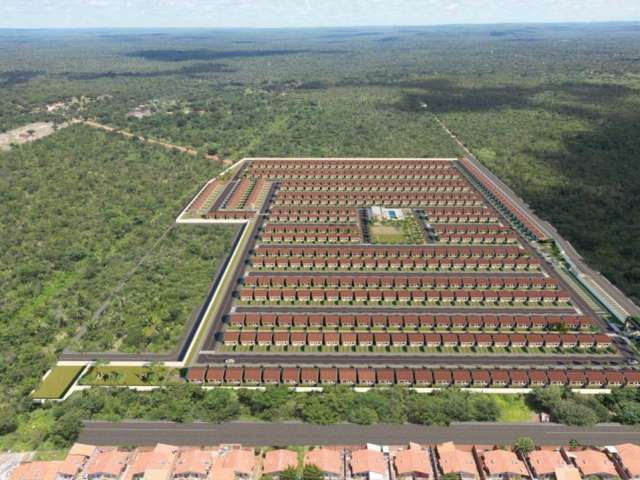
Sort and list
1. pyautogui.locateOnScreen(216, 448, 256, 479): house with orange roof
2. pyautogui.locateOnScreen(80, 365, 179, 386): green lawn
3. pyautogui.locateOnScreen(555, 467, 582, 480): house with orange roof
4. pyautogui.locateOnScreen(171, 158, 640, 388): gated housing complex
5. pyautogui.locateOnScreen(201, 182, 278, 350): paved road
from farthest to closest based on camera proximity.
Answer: pyautogui.locateOnScreen(201, 182, 278, 350): paved road → pyautogui.locateOnScreen(171, 158, 640, 388): gated housing complex → pyautogui.locateOnScreen(80, 365, 179, 386): green lawn → pyautogui.locateOnScreen(216, 448, 256, 479): house with orange roof → pyautogui.locateOnScreen(555, 467, 582, 480): house with orange roof

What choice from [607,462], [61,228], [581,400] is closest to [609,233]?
[581,400]

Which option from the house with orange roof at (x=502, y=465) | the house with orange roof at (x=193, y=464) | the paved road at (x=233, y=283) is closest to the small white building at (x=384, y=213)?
the paved road at (x=233, y=283)

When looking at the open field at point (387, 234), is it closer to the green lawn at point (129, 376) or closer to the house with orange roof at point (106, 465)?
the green lawn at point (129, 376)

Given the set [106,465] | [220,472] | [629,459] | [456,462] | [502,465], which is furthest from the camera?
[629,459]

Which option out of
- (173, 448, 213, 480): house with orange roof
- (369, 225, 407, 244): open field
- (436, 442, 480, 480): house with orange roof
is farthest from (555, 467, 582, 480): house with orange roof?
(369, 225, 407, 244): open field

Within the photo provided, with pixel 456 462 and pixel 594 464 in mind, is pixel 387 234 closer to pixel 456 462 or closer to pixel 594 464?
pixel 456 462

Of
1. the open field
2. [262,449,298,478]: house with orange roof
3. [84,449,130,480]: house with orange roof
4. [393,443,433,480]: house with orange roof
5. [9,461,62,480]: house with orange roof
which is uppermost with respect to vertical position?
the open field

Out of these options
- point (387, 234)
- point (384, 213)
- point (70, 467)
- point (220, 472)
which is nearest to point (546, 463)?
point (220, 472)

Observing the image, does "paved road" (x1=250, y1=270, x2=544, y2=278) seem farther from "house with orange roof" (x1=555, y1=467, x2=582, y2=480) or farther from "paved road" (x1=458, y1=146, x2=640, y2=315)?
"house with orange roof" (x1=555, y1=467, x2=582, y2=480)
